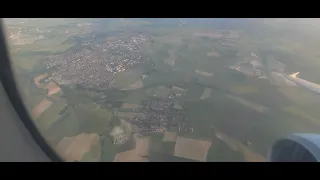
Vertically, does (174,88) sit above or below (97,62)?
below

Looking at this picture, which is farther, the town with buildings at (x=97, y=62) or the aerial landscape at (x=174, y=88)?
the town with buildings at (x=97, y=62)

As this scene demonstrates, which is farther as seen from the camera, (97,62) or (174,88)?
(97,62)

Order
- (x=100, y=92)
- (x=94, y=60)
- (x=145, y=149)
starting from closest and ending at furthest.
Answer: (x=145, y=149), (x=100, y=92), (x=94, y=60)

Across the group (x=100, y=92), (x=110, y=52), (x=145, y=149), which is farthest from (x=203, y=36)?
(x=145, y=149)

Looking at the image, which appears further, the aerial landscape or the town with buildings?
the town with buildings
